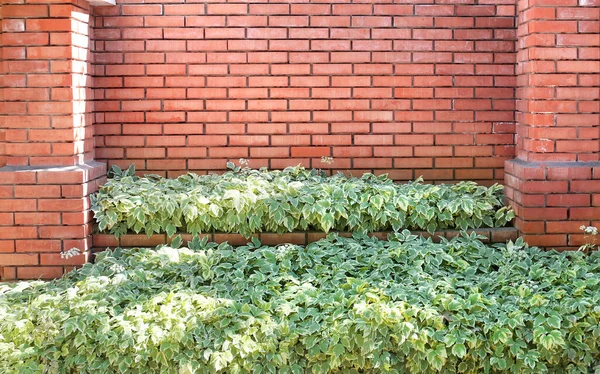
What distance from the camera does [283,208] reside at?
170 inches

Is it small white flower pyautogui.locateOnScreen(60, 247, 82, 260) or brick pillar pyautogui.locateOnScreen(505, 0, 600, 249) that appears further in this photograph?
brick pillar pyautogui.locateOnScreen(505, 0, 600, 249)

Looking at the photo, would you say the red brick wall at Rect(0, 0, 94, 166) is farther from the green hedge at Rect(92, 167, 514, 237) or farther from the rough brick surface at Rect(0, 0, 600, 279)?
the green hedge at Rect(92, 167, 514, 237)

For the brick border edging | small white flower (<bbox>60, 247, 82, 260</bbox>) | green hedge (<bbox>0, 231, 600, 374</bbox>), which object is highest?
the brick border edging

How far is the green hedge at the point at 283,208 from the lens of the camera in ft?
14.2

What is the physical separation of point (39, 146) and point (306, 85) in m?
1.89

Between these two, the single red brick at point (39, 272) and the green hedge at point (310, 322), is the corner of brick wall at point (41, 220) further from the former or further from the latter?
the green hedge at point (310, 322)

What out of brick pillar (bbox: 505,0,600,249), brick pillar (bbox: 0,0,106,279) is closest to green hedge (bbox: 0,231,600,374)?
brick pillar (bbox: 0,0,106,279)

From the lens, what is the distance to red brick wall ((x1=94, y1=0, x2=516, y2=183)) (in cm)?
486

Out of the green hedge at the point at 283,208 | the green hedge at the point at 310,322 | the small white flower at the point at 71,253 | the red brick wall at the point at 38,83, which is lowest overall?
the green hedge at the point at 310,322

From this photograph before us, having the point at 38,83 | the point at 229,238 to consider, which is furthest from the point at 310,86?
the point at 38,83

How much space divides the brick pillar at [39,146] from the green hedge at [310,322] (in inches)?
17.2

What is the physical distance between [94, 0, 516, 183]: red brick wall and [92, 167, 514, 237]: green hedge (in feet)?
1.41

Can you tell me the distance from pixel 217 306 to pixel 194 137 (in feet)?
5.57

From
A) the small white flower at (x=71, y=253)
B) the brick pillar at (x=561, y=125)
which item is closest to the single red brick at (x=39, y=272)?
the small white flower at (x=71, y=253)
